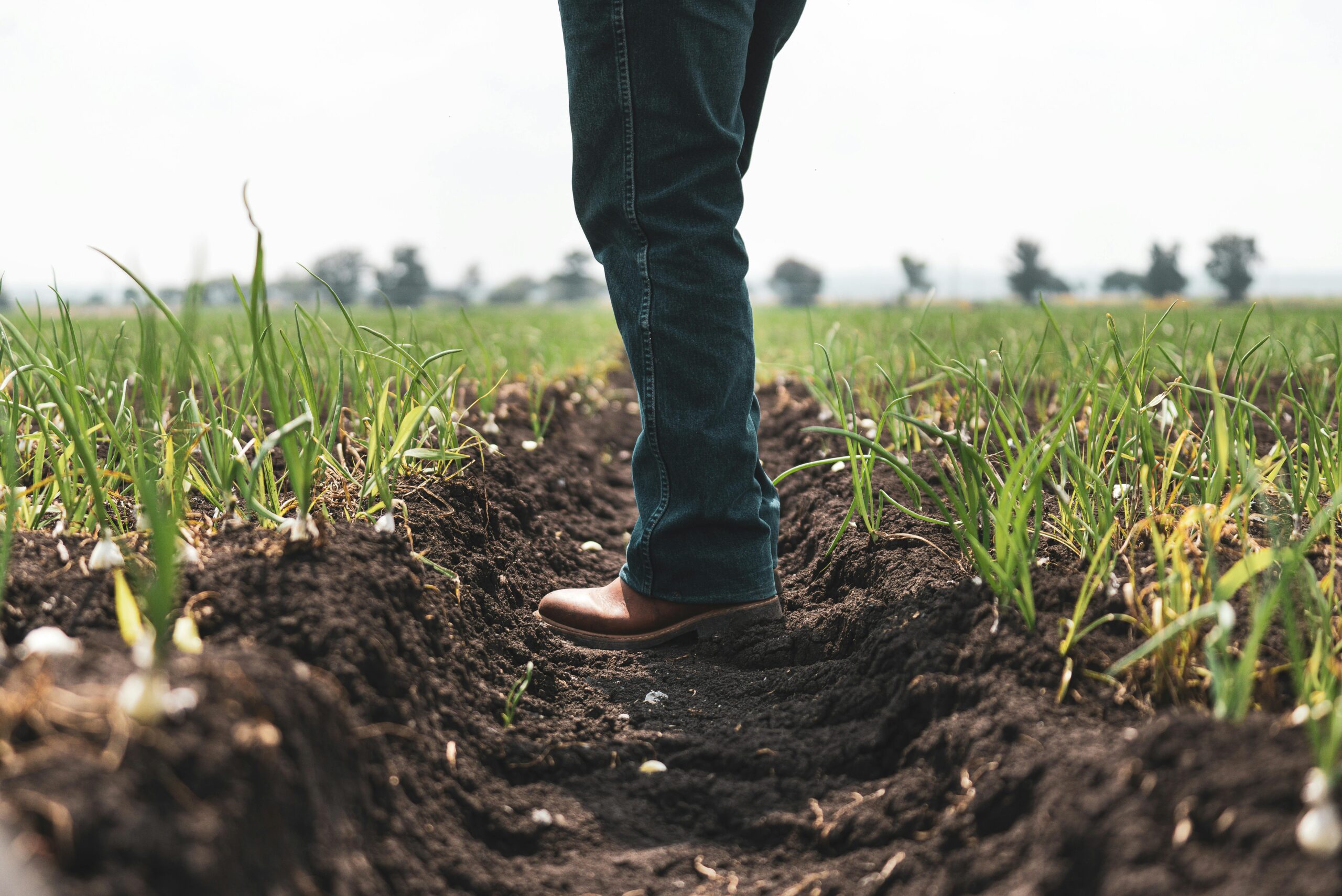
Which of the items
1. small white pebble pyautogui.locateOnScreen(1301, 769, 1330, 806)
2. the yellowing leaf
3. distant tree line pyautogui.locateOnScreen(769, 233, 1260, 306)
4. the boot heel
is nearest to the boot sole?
the boot heel

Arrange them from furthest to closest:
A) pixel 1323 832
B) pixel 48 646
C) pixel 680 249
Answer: pixel 680 249
pixel 48 646
pixel 1323 832

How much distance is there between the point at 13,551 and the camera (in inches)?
40.6

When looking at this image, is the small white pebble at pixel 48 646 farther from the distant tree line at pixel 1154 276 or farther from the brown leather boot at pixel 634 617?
the distant tree line at pixel 1154 276

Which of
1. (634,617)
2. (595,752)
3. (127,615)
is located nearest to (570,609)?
(634,617)

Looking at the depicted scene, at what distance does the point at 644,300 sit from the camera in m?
1.42

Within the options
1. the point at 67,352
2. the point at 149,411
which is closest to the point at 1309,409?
the point at 149,411

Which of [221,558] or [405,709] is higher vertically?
[221,558]

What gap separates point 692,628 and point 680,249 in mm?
703

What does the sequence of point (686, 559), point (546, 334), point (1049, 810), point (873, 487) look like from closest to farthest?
point (1049, 810), point (686, 559), point (873, 487), point (546, 334)

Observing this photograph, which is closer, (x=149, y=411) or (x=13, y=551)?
(x=13, y=551)

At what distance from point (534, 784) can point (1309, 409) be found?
1.19m

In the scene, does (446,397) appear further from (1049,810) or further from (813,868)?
(1049,810)

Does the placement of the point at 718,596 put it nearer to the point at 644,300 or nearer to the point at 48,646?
the point at 644,300

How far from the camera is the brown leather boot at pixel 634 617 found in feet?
5.12
